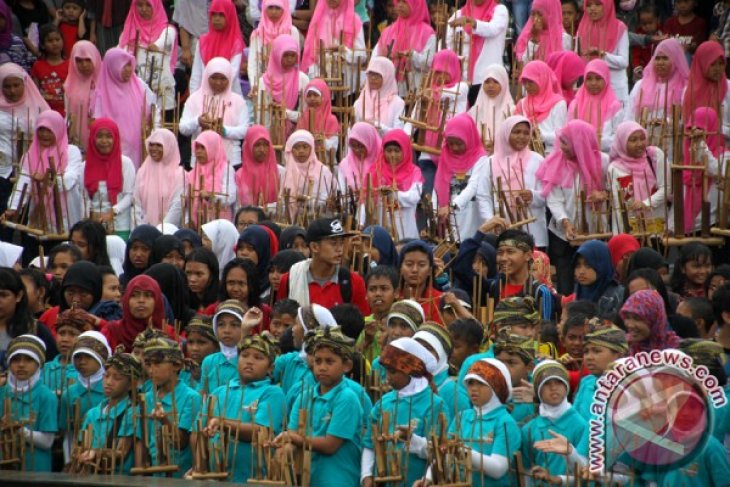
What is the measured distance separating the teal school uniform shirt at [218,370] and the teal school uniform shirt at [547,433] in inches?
64.1

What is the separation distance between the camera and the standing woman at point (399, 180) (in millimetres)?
12695

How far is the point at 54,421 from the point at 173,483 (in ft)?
3.79

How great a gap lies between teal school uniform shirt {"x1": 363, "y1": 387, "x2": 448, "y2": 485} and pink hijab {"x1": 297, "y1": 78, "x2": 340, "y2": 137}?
259 inches

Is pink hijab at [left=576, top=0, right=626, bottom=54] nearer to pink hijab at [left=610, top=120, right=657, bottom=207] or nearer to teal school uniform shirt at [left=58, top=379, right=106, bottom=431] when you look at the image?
pink hijab at [left=610, top=120, right=657, bottom=207]

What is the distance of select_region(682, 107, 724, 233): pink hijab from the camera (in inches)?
475

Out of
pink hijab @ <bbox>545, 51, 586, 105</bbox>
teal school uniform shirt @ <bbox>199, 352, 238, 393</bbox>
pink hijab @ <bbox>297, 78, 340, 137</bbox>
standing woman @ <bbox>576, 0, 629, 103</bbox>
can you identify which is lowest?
teal school uniform shirt @ <bbox>199, 352, 238, 393</bbox>

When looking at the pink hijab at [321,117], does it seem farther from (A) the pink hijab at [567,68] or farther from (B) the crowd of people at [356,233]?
(A) the pink hijab at [567,68]

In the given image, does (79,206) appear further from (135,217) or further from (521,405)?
(521,405)

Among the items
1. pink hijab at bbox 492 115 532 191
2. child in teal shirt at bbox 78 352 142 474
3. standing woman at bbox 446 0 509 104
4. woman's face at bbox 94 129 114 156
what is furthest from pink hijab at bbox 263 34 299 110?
child in teal shirt at bbox 78 352 142 474

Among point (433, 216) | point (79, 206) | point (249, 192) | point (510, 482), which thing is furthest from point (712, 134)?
point (510, 482)

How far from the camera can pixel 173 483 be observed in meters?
7.64

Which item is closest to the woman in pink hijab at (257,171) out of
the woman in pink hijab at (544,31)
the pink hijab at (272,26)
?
the pink hijab at (272,26)

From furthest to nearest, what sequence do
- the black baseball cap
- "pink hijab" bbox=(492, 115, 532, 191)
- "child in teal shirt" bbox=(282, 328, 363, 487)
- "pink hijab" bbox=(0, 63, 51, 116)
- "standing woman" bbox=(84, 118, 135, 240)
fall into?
1. "pink hijab" bbox=(0, 63, 51, 116)
2. "standing woman" bbox=(84, 118, 135, 240)
3. "pink hijab" bbox=(492, 115, 532, 191)
4. the black baseball cap
5. "child in teal shirt" bbox=(282, 328, 363, 487)

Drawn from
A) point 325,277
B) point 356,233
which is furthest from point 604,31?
point 325,277
